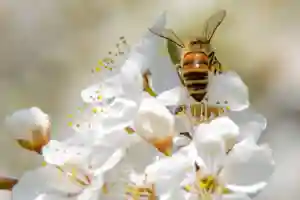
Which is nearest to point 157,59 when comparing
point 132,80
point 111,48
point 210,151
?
point 132,80

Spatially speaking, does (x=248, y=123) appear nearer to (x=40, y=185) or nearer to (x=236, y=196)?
(x=236, y=196)

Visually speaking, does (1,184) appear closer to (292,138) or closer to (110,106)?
(110,106)

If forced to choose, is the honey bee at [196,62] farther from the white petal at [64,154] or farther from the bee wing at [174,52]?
the white petal at [64,154]

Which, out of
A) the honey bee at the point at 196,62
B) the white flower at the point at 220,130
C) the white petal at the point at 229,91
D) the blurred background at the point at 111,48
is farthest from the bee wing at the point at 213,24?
the blurred background at the point at 111,48

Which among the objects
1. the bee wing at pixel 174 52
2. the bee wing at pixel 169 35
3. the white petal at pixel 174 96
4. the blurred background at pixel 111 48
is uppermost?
the blurred background at pixel 111 48

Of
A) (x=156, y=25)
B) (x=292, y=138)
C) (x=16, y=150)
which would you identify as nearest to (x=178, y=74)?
(x=156, y=25)

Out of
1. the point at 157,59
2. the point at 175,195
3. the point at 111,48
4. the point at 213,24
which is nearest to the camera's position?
the point at 175,195
